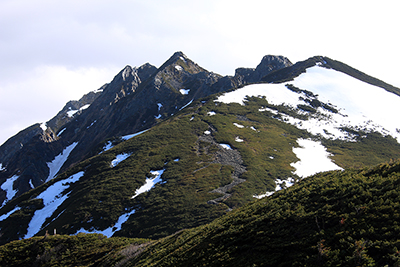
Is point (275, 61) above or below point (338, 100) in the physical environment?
above

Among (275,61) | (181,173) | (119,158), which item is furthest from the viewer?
(275,61)

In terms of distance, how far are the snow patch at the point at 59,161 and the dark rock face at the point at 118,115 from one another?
3009 millimetres

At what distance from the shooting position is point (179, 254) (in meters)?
17.5

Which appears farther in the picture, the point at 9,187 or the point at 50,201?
the point at 9,187

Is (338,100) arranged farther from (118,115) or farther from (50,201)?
(118,115)

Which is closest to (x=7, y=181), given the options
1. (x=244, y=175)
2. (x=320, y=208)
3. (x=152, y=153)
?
(x=152, y=153)

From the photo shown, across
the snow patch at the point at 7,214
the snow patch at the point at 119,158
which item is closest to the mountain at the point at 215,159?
the snow patch at the point at 7,214

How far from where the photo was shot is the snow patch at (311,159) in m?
59.6

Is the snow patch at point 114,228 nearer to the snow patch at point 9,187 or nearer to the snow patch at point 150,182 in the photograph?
the snow patch at point 150,182

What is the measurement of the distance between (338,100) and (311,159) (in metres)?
59.1

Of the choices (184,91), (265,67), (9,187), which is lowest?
(9,187)

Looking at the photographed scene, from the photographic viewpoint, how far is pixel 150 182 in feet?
196

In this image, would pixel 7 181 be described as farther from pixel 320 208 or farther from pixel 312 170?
pixel 320 208

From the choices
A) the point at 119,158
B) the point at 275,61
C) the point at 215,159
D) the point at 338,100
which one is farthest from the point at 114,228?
the point at 275,61
